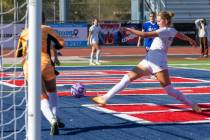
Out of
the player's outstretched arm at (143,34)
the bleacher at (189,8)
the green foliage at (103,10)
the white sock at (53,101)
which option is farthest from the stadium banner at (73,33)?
the white sock at (53,101)

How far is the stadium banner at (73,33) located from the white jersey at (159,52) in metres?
30.7

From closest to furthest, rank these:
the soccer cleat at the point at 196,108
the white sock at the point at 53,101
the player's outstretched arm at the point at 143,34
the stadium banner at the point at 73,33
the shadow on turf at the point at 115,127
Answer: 1. the shadow on turf at the point at 115,127
2. the white sock at the point at 53,101
3. the player's outstretched arm at the point at 143,34
4. the soccer cleat at the point at 196,108
5. the stadium banner at the point at 73,33

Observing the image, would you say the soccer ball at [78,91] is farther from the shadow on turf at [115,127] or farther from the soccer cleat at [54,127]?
the soccer cleat at [54,127]

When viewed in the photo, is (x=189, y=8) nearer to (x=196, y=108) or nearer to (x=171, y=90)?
(x=196, y=108)

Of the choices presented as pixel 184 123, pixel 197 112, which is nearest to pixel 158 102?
pixel 197 112

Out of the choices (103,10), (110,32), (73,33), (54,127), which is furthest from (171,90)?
(103,10)

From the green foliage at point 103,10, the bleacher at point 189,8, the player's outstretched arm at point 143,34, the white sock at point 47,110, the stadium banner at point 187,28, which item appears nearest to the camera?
the white sock at point 47,110

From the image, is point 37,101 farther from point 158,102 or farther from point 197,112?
point 158,102

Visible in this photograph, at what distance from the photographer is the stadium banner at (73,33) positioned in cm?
4103

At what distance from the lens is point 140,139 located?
8273 mm

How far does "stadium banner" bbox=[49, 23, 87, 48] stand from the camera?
41031 mm

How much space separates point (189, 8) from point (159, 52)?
37.5m

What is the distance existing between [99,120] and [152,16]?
6.89 m

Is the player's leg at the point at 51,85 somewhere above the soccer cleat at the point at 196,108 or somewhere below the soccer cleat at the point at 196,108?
above
